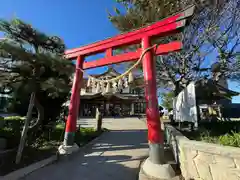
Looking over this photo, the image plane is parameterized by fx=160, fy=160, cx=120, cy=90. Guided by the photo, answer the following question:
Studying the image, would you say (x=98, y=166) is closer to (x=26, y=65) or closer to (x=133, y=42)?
(x=26, y=65)

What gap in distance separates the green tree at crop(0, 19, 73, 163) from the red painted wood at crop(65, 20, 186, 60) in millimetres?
1128

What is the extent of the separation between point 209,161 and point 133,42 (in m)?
3.66

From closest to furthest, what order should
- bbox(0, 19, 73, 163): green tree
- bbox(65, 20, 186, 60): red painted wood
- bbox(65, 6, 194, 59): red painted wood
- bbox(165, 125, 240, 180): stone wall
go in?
1. bbox(165, 125, 240, 180): stone wall
2. bbox(65, 6, 194, 59): red painted wood
3. bbox(65, 20, 186, 60): red painted wood
4. bbox(0, 19, 73, 163): green tree

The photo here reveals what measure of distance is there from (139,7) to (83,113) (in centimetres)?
1706

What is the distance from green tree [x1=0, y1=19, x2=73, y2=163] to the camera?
14.4 ft

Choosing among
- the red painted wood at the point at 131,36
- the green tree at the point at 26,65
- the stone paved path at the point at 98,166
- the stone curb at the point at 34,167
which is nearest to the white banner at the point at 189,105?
the stone paved path at the point at 98,166

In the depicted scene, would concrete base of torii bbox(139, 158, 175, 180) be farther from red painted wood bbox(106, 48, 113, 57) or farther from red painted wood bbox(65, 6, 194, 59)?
red painted wood bbox(106, 48, 113, 57)

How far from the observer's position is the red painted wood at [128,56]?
4301 millimetres

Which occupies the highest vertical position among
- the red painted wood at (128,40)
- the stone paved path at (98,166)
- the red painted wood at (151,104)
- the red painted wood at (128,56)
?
the red painted wood at (128,40)

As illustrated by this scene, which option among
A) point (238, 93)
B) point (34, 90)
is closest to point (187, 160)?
point (34, 90)

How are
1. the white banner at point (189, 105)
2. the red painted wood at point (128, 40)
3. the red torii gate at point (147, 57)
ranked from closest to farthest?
the red torii gate at point (147, 57)
the red painted wood at point (128, 40)
the white banner at point (189, 105)

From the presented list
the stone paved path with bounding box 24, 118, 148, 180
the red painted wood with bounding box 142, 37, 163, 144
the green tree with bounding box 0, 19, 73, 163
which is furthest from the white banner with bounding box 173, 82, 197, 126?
the green tree with bounding box 0, 19, 73, 163

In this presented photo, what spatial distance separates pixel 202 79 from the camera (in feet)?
33.8

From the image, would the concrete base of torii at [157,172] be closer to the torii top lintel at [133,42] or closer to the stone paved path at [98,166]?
the stone paved path at [98,166]
